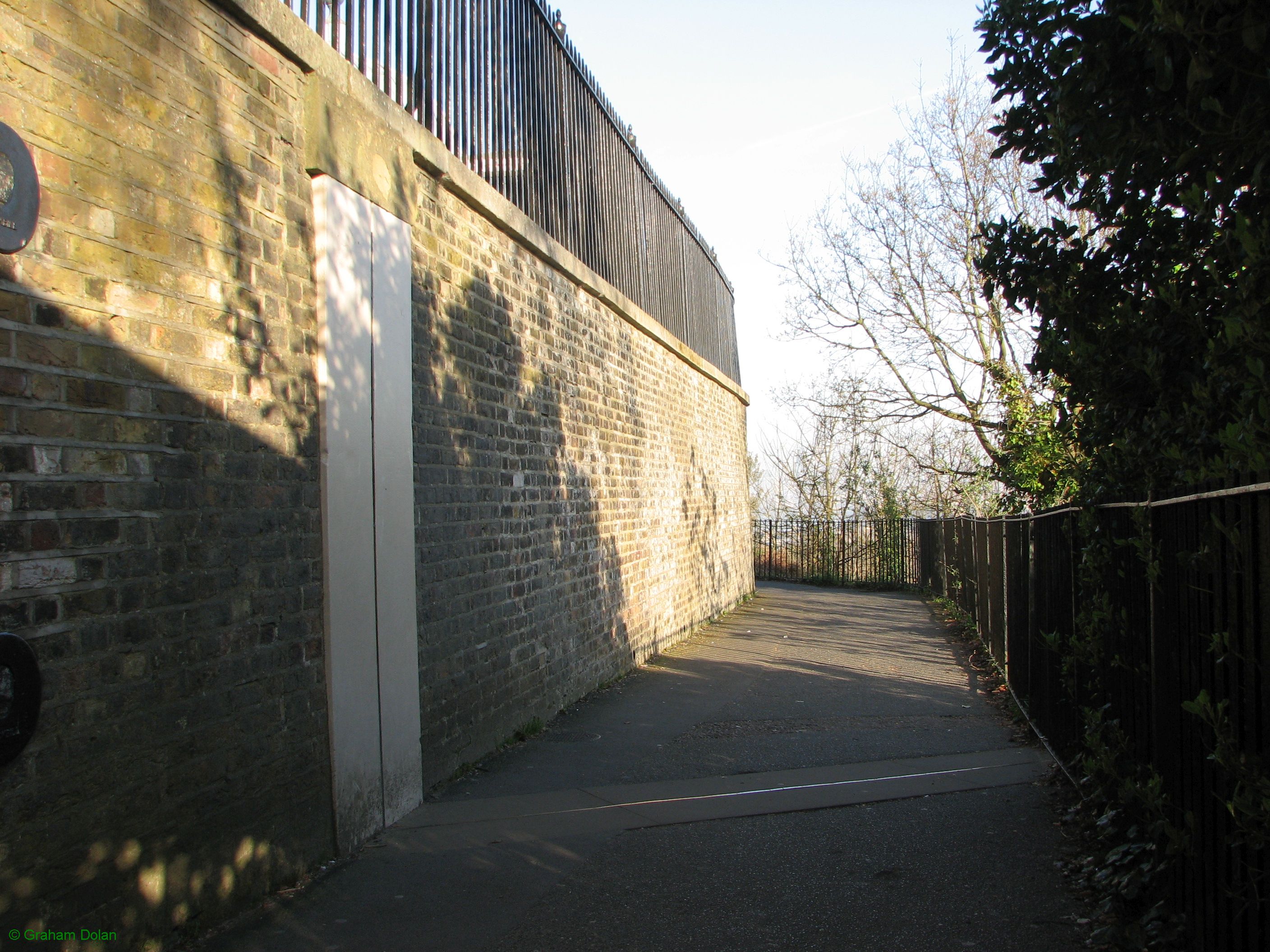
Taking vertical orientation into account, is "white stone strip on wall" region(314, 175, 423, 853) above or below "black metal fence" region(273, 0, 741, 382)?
below

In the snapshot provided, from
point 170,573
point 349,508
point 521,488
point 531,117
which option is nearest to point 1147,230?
point 349,508

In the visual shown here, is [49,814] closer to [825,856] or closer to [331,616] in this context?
[331,616]

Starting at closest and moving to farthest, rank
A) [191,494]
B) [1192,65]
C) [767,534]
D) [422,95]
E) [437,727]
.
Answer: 1. [1192,65]
2. [191,494]
3. [437,727]
4. [422,95]
5. [767,534]

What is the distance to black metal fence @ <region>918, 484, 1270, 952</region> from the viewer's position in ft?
8.36

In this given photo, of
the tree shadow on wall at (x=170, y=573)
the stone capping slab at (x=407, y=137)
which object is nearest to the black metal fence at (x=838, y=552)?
the stone capping slab at (x=407, y=137)

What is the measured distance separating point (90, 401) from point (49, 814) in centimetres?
141

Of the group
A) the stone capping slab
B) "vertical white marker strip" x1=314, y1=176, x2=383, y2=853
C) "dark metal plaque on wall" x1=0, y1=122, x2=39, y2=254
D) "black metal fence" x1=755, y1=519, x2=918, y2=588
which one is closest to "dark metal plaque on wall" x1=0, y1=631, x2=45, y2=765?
"dark metal plaque on wall" x1=0, y1=122, x2=39, y2=254

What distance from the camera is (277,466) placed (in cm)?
470

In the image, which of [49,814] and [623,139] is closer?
[49,814]

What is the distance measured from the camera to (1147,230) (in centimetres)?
436

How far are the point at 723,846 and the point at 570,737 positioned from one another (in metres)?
2.88

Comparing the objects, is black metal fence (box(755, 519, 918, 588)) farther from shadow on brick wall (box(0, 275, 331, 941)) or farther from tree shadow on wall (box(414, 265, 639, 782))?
shadow on brick wall (box(0, 275, 331, 941))

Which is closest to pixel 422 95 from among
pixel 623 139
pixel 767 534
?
pixel 623 139

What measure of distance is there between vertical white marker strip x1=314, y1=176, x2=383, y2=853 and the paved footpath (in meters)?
0.44
